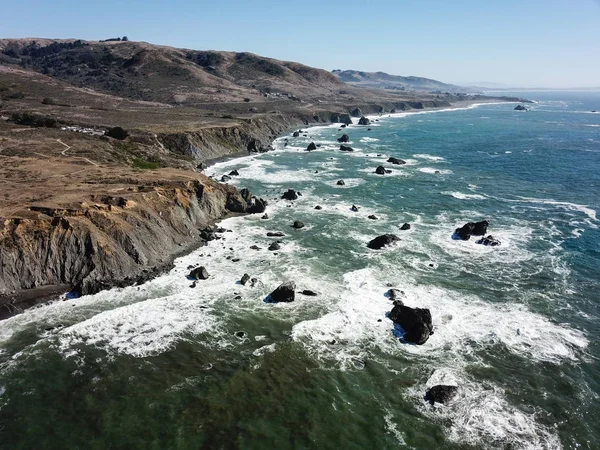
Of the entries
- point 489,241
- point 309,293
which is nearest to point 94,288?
point 309,293

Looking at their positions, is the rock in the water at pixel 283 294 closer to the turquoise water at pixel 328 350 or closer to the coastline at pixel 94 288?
the turquoise water at pixel 328 350

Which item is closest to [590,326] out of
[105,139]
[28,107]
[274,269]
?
[274,269]

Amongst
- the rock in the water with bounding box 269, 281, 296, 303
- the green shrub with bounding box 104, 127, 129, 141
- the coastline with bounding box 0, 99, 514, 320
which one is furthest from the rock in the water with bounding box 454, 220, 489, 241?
the green shrub with bounding box 104, 127, 129, 141

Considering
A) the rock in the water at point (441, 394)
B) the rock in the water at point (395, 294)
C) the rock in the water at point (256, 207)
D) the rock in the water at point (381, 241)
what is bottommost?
the rock in the water at point (441, 394)

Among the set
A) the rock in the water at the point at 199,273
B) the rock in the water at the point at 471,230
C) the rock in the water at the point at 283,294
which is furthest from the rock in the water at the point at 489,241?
the rock in the water at the point at 199,273

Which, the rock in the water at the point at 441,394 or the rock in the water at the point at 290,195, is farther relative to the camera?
the rock in the water at the point at 290,195

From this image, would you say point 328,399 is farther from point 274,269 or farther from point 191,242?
point 191,242

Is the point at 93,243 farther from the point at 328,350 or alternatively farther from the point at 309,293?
the point at 328,350
